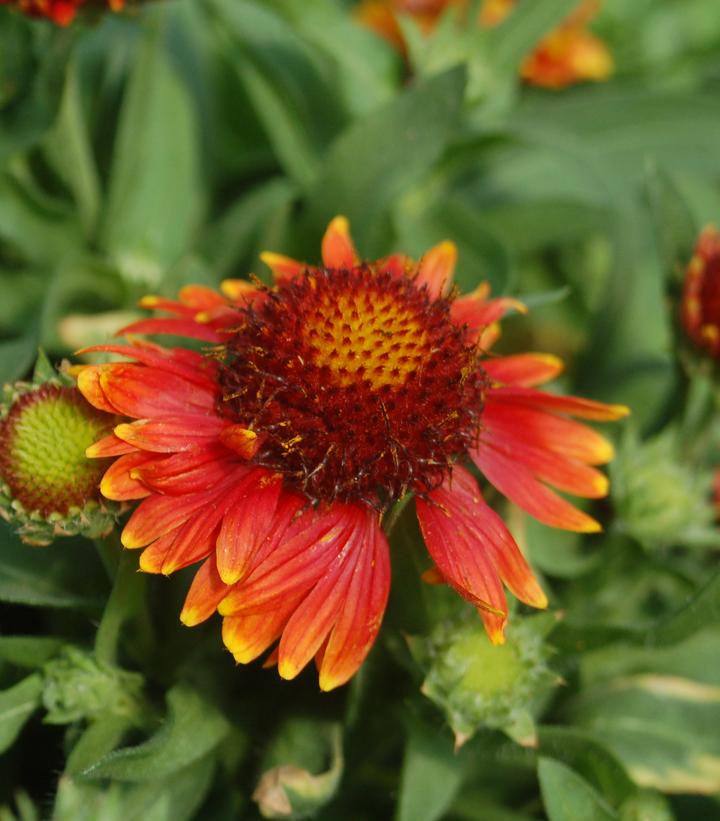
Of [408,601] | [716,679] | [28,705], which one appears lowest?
[716,679]

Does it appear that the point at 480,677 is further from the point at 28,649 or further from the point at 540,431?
the point at 28,649

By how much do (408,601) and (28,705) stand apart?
0.34 meters

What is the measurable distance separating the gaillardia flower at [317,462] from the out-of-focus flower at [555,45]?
1.01m

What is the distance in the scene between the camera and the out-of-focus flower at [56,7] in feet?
3.24

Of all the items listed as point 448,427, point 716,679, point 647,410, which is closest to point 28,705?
point 448,427

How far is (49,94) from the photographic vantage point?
1118 mm

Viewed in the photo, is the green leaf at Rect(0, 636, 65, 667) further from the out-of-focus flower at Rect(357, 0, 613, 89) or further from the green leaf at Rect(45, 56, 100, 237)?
the out-of-focus flower at Rect(357, 0, 613, 89)

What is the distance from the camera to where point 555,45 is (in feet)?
5.69

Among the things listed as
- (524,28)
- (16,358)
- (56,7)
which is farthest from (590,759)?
(524,28)

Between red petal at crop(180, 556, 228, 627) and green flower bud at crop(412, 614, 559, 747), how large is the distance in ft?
0.71

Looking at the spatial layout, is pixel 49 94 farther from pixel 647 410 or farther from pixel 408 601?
pixel 647 410

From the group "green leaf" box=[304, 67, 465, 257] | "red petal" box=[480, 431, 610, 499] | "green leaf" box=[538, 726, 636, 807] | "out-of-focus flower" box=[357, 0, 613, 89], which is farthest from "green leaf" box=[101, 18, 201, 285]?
"green leaf" box=[538, 726, 636, 807]

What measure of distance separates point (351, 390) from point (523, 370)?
249 mm

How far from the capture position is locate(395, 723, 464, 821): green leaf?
87 cm
